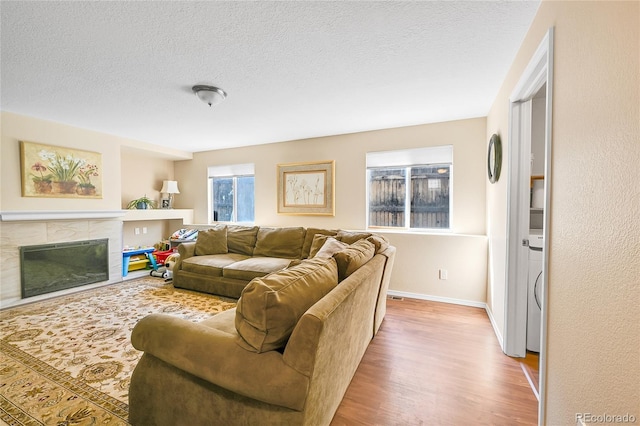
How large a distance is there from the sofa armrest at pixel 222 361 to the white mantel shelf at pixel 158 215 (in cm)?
393

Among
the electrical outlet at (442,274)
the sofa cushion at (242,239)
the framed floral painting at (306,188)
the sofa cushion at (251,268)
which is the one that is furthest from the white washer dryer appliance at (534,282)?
the sofa cushion at (242,239)

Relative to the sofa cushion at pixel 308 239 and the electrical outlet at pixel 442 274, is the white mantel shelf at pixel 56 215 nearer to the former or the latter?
the sofa cushion at pixel 308 239

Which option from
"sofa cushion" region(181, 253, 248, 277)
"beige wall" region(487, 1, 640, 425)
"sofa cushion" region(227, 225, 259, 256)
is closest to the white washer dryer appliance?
"beige wall" region(487, 1, 640, 425)

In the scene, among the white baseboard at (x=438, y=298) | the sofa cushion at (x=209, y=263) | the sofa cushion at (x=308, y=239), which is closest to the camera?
the white baseboard at (x=438, y=298)

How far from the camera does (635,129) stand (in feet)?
2.54

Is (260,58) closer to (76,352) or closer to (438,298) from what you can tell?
(76,352)

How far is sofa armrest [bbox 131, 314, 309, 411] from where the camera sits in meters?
1.04

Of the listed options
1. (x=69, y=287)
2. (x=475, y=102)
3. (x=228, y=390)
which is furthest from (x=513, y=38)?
(x=69, y=287)

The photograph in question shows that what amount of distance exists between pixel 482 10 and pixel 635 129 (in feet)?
4.16

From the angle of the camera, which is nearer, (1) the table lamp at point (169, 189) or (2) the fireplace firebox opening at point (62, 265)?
(2) the fireplace firebox opening at point (62, 265)

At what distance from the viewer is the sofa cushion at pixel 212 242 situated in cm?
417

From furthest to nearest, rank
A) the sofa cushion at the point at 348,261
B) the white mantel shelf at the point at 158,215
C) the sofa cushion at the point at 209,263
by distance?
the white mantel shelf at the point at 158,215 → the sofa cushion at the point at 209,263 → the sofa cushion at the point at 348,261

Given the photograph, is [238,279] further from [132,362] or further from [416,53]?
[416,53]

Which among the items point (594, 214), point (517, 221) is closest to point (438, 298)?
point (517, 221)
